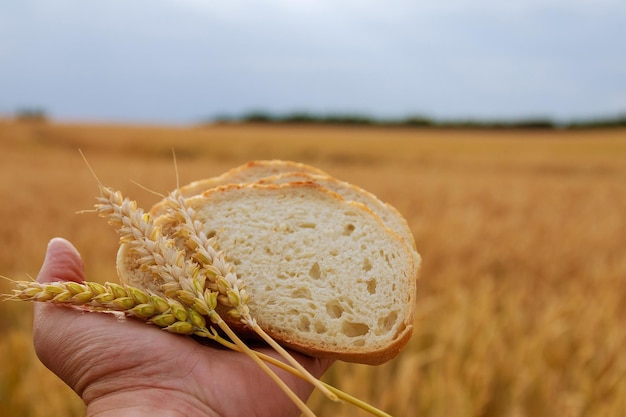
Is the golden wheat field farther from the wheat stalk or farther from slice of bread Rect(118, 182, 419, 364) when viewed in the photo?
the wheat stalk

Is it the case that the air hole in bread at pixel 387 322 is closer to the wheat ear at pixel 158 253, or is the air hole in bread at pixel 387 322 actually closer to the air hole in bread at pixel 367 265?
the air hole in bread at pixel 367 265

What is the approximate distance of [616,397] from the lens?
1927mm

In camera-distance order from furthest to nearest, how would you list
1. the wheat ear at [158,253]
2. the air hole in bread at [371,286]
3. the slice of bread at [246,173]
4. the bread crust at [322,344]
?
the slice of bread at [246,173]
the air hole in bread at [371,286]
the bread crust at [322,344]
the wheat ear at [158,253]

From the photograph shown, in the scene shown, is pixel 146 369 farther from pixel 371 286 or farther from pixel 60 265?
pixel 371 286

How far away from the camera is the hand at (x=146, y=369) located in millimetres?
1225

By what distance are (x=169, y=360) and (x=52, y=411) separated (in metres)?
0.89

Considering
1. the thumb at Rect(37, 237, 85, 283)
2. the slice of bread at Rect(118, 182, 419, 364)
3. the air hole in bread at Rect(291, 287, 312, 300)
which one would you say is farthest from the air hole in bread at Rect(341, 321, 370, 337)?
the thumb at Rect(37, 237, 85, 283)

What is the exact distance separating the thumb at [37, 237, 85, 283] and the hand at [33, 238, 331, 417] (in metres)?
0.12

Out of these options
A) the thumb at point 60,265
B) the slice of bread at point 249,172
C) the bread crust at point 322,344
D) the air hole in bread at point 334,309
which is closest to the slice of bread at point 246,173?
the slice of bread at point 249,172

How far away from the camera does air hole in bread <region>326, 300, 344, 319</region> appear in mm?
1414

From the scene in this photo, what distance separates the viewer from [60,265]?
57.4 inches

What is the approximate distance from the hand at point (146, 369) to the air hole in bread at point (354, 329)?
8.4 inches

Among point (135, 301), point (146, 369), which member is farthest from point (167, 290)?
point (146, 369)

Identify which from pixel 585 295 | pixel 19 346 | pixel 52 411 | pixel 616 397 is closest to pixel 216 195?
pixel 52 411
